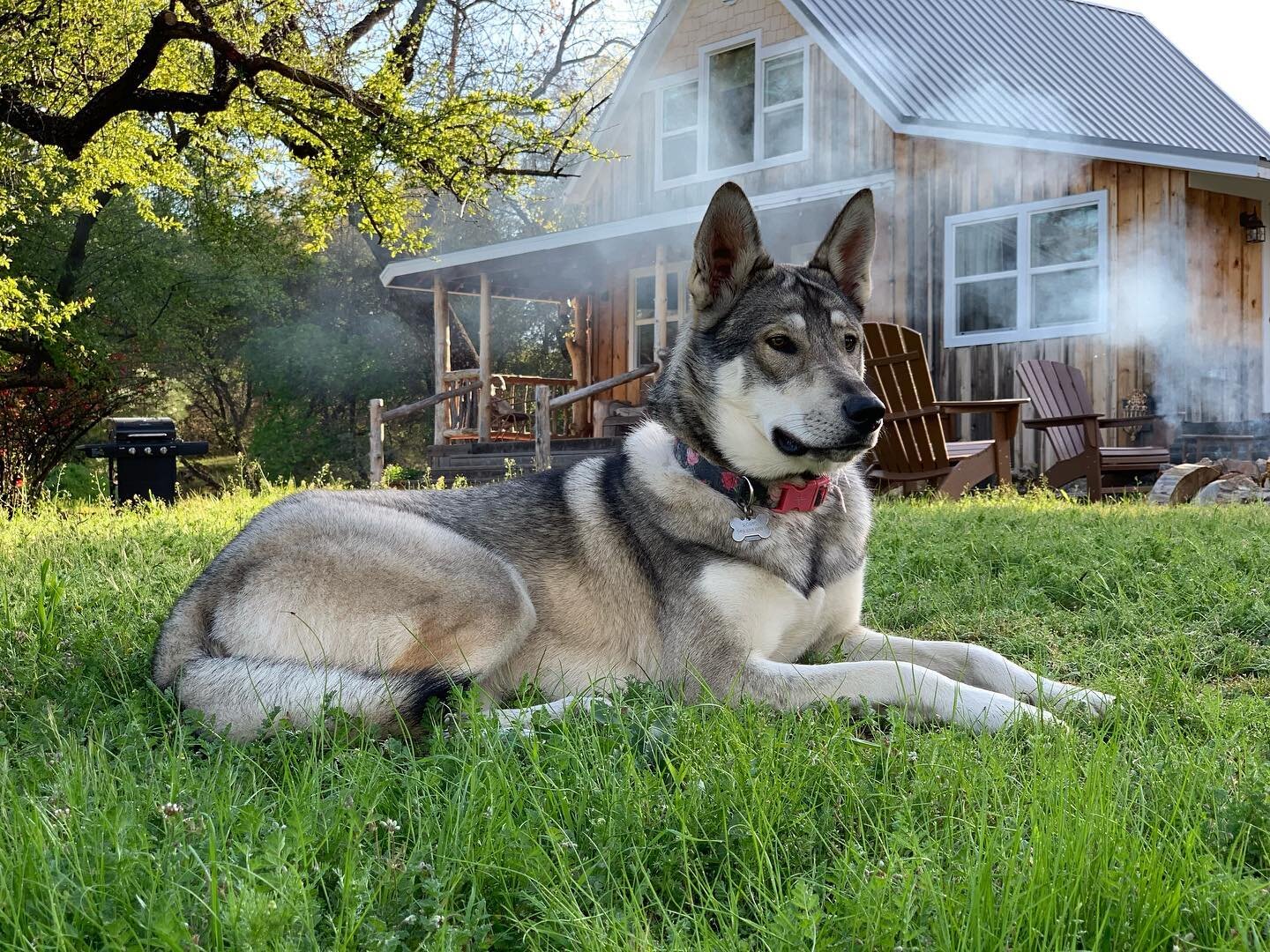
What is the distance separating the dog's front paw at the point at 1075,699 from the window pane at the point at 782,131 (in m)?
15.9

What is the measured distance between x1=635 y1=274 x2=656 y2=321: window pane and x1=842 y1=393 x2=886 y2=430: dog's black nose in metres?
17.0

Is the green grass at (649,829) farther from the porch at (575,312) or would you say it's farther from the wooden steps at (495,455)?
the wooden steps at (495,455)

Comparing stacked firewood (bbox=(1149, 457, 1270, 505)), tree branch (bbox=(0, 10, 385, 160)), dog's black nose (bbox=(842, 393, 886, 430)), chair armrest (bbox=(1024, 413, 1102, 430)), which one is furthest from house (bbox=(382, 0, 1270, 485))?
dog's black nose (bbox=(842, 393, 886, 430))

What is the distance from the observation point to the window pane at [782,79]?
17.9 metres

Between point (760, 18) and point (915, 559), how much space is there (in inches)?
599

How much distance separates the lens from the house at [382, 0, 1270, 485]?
45.1ft

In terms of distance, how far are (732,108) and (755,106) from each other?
708 mm

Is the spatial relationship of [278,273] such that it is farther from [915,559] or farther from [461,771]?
[461,771]

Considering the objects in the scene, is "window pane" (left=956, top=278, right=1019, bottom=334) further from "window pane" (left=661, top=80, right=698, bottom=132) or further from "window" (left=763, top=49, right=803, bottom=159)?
"window pane" (left=661, top=80, right=698, bottom=132)

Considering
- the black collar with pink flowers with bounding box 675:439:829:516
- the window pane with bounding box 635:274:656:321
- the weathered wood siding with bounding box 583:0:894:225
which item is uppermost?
the weathered wood siding with bounding box 583:0:894:225

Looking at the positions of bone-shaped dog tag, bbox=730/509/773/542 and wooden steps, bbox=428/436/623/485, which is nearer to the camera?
bone-shaped dog tag, bbox=730/509/773/542

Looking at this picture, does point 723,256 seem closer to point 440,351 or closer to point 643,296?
point 440,351

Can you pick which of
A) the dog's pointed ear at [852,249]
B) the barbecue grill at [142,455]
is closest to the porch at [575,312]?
the barbecue grill at [142,455]

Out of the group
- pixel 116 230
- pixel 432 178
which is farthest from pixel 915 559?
pixel 116 230
